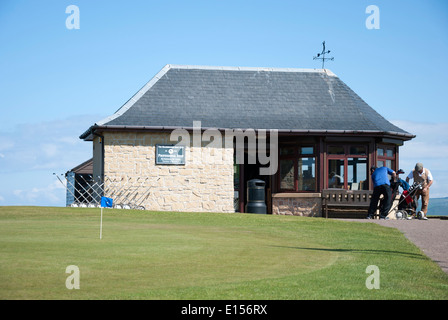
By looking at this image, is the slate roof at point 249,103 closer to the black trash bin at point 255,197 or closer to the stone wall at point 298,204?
the black trash bin at point 255,197

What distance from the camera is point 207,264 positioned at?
9.23 metres

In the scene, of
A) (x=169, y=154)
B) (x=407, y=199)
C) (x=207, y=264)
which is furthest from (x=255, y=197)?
(x=207, y=264)

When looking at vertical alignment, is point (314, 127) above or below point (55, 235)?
above

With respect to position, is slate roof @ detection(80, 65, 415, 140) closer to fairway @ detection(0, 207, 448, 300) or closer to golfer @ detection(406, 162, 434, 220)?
golfer @ detection(406, 162, 434, 220)

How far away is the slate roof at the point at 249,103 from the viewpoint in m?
25.3

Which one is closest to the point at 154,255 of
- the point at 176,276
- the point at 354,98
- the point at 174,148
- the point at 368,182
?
the point at 176,276

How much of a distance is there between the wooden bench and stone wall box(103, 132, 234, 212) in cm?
382

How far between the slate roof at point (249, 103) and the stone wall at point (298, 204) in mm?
2699

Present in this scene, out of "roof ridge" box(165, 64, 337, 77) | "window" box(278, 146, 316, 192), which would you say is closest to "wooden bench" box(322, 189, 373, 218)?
"window" box(278, 146, 316, 192)

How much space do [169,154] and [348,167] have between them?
23.7 feet

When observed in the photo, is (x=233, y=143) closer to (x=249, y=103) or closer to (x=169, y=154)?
(x=249, y=103)
